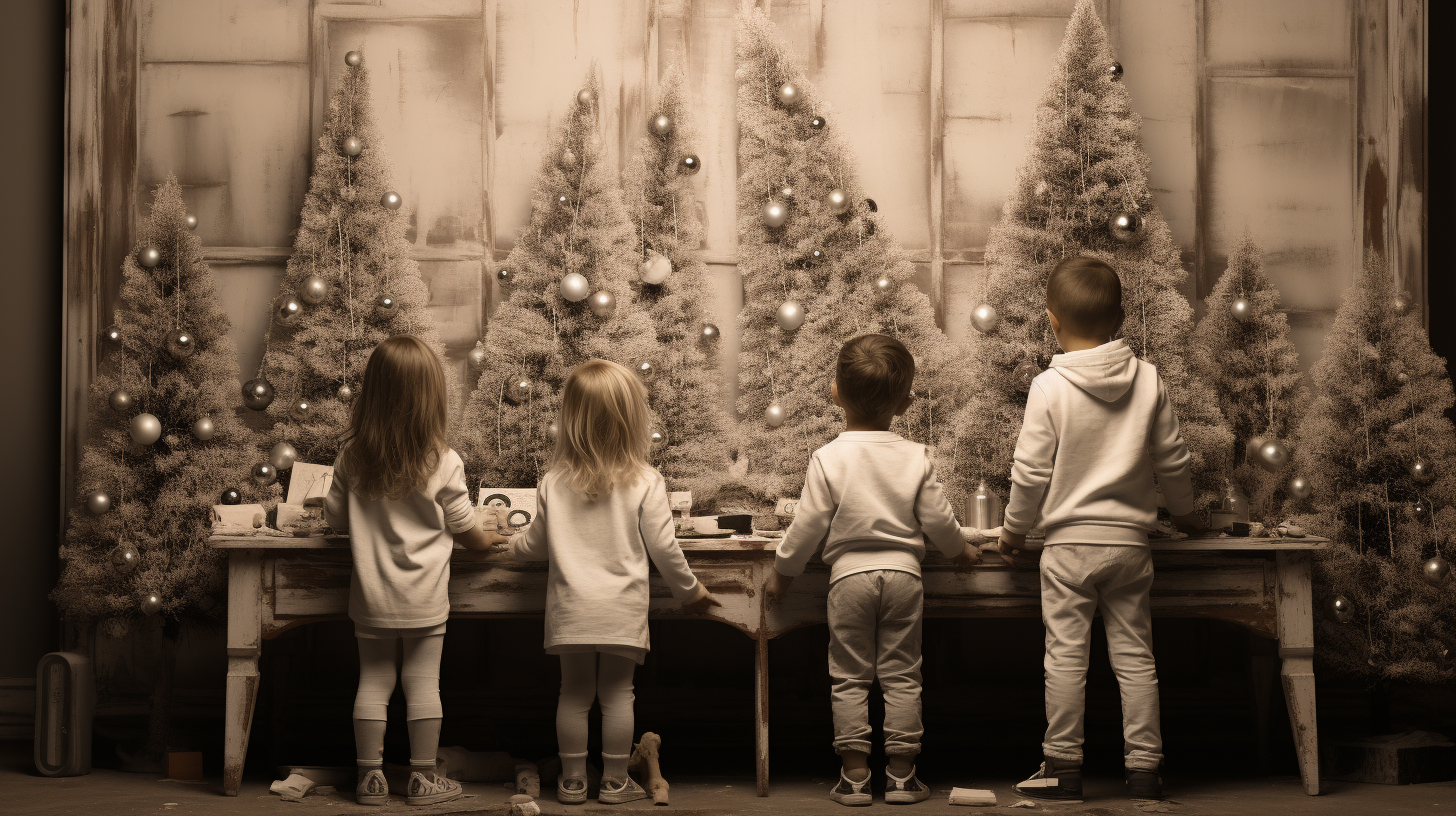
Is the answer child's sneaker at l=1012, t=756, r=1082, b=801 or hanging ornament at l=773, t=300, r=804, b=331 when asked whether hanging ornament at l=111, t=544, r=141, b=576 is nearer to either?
hanging ornament at l=773, t=300, r=804, b=331

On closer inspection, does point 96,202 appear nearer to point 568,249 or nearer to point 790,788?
point 568,249

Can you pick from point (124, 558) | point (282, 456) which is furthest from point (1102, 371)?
point (124, 558)

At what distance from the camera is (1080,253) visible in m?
Answer: 4.38

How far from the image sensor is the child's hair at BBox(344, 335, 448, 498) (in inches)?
139

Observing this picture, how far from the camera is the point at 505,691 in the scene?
466 centimetres

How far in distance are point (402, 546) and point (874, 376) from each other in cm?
153

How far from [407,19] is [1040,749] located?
3.92 m

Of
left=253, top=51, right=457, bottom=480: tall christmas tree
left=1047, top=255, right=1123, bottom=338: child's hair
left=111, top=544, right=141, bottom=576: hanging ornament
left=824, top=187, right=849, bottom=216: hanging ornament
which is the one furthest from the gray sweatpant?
left=111, top=544, right=141, bottom=576: hanging ornament

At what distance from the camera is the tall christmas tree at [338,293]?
4.41m

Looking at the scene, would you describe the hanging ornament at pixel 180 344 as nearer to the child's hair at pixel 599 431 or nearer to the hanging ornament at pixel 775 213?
the child's hair at pixel 599 431

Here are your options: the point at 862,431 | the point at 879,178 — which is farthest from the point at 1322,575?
the point at 879,178

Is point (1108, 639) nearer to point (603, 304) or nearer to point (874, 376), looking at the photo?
point (874, 376)

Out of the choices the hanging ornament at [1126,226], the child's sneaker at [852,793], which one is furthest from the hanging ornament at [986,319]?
the child's sneaker at [852,793]

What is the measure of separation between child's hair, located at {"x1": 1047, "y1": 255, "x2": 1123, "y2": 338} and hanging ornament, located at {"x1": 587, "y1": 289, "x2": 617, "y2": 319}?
1.66 metres
